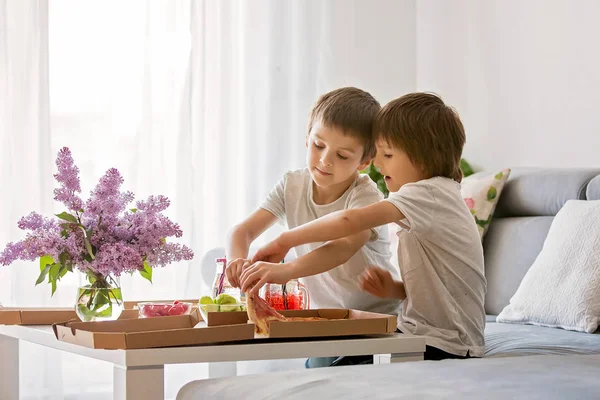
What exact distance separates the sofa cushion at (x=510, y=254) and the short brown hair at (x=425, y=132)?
2.97ft

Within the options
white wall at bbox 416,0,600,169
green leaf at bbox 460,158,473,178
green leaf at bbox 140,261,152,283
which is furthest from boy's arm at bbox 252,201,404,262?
green leaf at bbox 460,158,473,178

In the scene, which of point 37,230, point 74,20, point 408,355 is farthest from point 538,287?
point 74,20

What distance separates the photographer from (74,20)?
330cm

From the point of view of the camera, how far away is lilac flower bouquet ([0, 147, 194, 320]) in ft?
4.91

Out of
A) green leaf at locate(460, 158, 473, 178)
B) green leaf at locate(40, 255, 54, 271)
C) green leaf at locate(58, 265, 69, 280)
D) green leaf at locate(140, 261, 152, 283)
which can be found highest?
green leaf at locate(460, 158, 473, 178)

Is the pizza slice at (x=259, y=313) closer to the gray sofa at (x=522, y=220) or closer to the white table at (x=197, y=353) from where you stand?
the white table at (x=197, y=353)

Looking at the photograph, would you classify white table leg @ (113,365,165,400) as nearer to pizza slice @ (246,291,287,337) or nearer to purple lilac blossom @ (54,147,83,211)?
pizza slice @ (246,291,287,337)

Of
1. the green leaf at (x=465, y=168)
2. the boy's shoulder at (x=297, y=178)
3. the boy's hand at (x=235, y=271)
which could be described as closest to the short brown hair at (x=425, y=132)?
the boy's shoulder at (x=297, y=178)

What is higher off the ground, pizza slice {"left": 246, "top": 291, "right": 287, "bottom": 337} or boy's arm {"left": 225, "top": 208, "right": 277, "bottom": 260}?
boy's arm {"left": 225, "top": 208, "right": 277, "bottom": 260}

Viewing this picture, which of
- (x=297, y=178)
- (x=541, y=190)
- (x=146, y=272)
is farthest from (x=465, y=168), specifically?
(x=146, y=272)

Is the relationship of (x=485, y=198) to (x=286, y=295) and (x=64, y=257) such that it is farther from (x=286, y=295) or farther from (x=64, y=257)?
(x=64, y=257)

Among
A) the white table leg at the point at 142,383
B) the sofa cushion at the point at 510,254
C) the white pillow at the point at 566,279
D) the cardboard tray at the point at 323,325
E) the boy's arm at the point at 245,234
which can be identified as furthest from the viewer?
the sofa cushion at the point at 510,254

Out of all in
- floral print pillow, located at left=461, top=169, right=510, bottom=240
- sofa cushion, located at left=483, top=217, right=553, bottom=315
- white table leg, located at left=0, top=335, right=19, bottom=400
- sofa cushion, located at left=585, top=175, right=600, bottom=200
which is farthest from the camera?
floral print pillow, located at left=461, top=169, right=510, bottom=240

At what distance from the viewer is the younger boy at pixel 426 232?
1.60 metres
